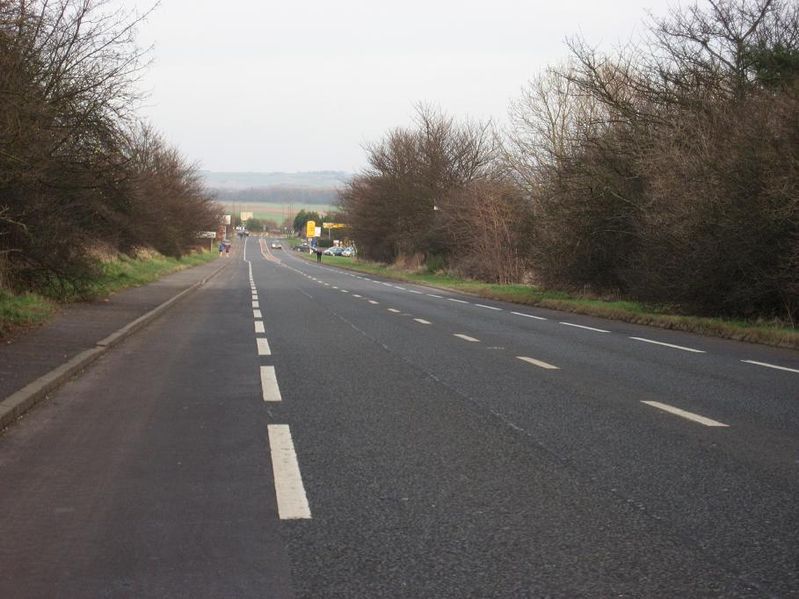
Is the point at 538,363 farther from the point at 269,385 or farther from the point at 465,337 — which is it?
the point at 269,385

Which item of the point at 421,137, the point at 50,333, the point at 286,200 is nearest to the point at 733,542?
the point at 50,333

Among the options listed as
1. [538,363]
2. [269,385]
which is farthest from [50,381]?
[538,363]

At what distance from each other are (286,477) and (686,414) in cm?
422

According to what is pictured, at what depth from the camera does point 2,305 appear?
47.1 feet

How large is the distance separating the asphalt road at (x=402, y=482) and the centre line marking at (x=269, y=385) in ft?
0.08

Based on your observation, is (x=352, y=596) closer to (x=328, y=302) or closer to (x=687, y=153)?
(x=687, y=153)

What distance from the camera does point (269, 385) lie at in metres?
9.50

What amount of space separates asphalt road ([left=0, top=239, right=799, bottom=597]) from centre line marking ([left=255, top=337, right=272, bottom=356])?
3.86 feet

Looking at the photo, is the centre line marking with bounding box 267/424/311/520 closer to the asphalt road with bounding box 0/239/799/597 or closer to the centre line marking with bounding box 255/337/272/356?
the asphalt road with bounding box 0/239/799/597

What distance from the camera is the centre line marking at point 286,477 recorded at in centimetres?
482

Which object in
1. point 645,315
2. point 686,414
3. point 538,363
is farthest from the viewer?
point 645,315

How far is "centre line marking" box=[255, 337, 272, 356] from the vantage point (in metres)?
12.6

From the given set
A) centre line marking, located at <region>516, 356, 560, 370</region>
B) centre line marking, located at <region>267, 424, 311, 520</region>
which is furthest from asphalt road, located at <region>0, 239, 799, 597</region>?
centre line marking, located at <region>516, 356, 560, 370</region>

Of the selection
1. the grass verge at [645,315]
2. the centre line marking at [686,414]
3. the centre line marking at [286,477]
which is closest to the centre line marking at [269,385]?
the centre line marking at [286,477]
